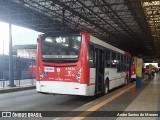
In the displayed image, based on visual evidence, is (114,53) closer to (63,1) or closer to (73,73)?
(73,73)

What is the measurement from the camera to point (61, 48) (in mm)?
12297

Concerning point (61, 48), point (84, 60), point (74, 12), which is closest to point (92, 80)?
point (84, 60)

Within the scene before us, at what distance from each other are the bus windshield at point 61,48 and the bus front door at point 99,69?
73.2 inches

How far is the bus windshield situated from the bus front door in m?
1.86

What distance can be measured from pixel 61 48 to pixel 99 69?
9.35 ft

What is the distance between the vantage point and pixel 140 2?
25.4m

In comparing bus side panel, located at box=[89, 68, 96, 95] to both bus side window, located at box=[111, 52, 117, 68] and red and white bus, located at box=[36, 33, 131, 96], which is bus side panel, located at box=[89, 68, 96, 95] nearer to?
red and white bus, located at box=[36, 33, 131, 96]

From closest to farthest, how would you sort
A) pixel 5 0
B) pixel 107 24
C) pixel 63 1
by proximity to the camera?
1. pixel 5 0
2. pixel 63 1
3. pixel 107 24

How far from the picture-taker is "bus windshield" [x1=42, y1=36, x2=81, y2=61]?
12054 millimetres

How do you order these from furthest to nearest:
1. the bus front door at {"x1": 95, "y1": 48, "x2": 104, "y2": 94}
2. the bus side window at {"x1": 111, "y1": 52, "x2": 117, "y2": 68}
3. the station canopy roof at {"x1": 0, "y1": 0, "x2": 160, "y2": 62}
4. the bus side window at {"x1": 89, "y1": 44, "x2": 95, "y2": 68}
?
the station canopy roof at {"x1": 0, "y1": 0, "x2": 160, "y2": 62}
the bus side window at {"x1": 111, "y1": 52, "x2": 117, "y2": 68}
the bus front door at {"x1": 95, "y1": 48, "x2": 104, "y2": 94}
the bus side window at {"x1": 89, "y1": 44, "x2": 95, "y2": 68}

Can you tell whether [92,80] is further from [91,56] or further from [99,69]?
[99,69]

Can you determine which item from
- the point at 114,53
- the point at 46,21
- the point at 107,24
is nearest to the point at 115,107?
the point at 114,53

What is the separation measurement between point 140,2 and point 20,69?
12228mm

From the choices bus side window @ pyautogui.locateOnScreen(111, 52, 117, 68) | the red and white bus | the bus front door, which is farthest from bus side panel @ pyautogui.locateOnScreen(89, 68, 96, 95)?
bus side window @ pyautogui.locateOnScreen(111, 52, 117, 68)
